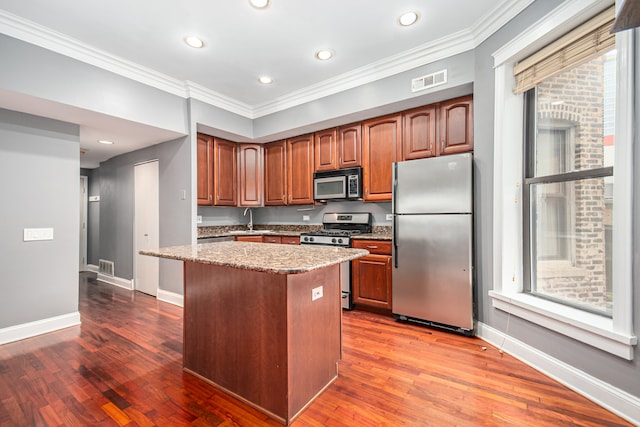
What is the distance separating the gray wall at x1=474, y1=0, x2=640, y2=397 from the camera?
1.73 m

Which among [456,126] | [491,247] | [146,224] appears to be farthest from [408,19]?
[146,224]

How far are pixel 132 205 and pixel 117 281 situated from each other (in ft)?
4.42

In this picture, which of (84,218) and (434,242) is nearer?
(434,242)

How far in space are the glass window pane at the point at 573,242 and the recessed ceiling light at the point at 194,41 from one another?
3254 mm

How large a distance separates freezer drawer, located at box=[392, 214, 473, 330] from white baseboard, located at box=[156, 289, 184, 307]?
8.84 feet

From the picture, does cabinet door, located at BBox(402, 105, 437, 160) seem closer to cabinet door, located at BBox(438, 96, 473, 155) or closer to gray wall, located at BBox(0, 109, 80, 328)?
cabinet door, located at BBox(438, 96, 473, 155)

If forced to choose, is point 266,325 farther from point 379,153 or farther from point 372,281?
point 379,153

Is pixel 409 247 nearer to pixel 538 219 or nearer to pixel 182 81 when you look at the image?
pixel 538 219

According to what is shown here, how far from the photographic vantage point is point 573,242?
82.1 inches

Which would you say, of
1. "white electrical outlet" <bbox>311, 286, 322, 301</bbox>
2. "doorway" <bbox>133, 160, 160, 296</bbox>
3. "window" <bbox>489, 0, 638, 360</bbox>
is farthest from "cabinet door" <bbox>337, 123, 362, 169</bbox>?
"doorway" <bbox>133, 160, 160, 296</bbox>

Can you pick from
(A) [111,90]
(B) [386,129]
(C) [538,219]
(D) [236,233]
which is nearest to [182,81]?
(A) [111,90]

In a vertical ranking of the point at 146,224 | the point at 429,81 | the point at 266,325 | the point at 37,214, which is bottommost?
the point at 266,325

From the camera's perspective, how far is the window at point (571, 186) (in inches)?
73.7

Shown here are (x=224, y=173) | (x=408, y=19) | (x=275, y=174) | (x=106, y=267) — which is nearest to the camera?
(x=408, y=19)
